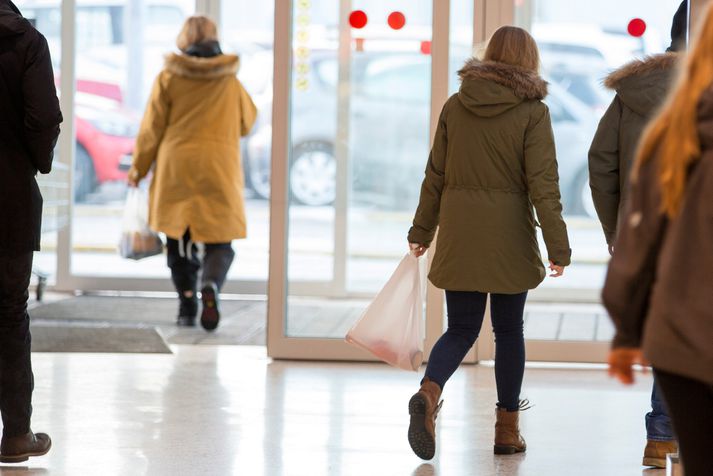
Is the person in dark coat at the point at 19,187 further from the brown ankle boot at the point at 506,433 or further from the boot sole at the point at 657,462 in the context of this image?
the boot sole at the point at 657,462

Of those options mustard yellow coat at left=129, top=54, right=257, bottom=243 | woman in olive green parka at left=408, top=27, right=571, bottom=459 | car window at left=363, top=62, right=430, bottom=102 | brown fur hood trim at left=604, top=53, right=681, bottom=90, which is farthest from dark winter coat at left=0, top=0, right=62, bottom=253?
mustard yellow coat at left=129, top=54, right=257, bottom=243

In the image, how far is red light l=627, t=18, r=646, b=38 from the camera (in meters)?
5.54

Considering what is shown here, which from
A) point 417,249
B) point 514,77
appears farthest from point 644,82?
point 417,249

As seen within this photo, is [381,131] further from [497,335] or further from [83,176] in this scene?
[83,176]

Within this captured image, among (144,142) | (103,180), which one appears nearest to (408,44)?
(144,142)

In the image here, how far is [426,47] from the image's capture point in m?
5.55

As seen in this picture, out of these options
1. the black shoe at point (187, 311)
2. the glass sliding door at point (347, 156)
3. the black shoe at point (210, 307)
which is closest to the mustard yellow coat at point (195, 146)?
the black shoe at point (210, 307)

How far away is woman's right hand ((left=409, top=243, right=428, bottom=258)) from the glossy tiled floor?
24.6 inches

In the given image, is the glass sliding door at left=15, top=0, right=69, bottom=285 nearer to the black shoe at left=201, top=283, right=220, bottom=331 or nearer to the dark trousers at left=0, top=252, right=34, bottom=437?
the black shoe at left=201, top=283, right=220, bottom=331

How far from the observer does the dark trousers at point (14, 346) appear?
11.6 ft

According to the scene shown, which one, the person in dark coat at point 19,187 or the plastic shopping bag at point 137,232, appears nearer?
the person in dark coat at point 19,187

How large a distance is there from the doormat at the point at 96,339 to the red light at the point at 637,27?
2.60 metres

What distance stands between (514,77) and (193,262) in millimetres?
3334

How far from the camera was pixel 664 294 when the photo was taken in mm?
1925
